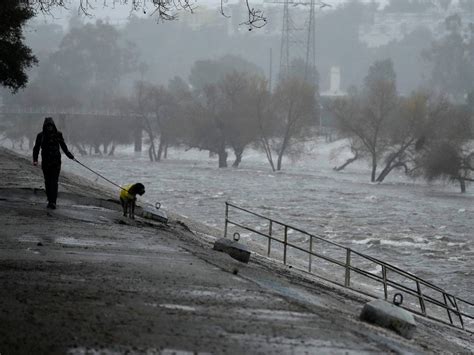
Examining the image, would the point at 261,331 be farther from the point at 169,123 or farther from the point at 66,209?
the point at 169,123

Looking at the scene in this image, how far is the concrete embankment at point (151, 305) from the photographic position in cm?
680

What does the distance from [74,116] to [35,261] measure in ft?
351

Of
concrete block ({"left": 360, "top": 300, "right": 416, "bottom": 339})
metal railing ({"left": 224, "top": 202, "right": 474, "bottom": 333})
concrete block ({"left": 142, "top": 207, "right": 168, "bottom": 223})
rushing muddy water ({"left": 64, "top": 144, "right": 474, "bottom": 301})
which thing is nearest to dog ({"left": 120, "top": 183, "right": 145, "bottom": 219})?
concrete block ({"left": 142, "top": 207, "right": 168, "bottom": 223})

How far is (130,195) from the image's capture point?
651 inches

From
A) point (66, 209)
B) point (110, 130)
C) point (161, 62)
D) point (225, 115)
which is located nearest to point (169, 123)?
point (225, 115)

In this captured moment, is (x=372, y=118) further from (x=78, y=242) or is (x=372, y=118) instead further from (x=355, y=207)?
(x=78, y=242)

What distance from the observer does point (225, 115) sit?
86.3m

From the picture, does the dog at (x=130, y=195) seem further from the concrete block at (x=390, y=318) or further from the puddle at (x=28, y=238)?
the concrete block at (x=390, y=318)

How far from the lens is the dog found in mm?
15914

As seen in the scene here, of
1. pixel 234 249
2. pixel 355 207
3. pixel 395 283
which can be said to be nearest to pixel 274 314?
pixel 234 249

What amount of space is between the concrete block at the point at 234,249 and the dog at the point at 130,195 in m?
1.97

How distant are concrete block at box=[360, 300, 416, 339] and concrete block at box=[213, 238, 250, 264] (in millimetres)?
4571

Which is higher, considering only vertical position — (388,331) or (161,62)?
(161,62)

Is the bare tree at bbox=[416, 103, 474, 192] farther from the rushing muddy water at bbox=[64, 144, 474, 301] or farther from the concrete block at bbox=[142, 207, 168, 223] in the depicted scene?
the concrete block at bbox=[142, 207, 168, 223]
